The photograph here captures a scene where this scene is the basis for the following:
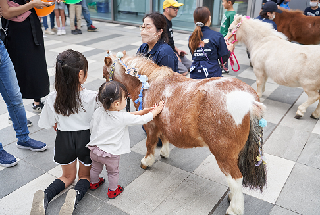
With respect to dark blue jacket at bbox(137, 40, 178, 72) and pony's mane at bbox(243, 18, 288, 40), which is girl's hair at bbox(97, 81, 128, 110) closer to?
dark blue jacket at bbox(137, 40, 178, 72)

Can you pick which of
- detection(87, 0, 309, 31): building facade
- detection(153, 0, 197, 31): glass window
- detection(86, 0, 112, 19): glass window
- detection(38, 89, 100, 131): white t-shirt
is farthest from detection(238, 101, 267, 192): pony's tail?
detection(86, 0, 112, 19): glass window

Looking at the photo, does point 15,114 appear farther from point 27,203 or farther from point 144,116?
point 144,116

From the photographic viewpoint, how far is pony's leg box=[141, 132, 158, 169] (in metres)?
2.92

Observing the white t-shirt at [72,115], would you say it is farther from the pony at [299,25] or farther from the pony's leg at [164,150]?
the pony at [299,25]

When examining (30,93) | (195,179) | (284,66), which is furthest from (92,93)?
(284,66)

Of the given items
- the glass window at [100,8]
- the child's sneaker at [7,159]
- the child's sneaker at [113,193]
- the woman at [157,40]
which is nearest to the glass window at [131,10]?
the glass window at [100,8]

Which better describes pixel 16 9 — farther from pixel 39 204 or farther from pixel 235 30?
pixel 235 30

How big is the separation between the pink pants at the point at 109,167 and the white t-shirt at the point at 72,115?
0.32 m

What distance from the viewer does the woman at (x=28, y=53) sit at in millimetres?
3410

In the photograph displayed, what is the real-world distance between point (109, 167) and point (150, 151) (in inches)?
25.3

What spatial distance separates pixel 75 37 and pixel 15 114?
634cm

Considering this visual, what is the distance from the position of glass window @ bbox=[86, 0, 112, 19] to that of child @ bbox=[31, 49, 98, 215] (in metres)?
10.1

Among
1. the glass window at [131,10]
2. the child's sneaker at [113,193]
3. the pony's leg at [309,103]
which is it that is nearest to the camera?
the child's sneaker at [113,193]

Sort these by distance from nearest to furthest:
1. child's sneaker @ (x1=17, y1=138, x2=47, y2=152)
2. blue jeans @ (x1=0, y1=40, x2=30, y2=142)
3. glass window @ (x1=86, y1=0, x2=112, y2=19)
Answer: blue jeans @ (x1=0, y1=40, x2=30, y2=142) < child's sneaker @ (x1=17, y1=138, x2=47, y2=152) < glass window @ (x1=86, y1=0, x2=112, y2=19)
